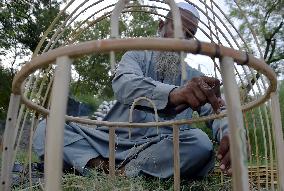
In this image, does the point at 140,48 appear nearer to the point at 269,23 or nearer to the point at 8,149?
the point at 8,149

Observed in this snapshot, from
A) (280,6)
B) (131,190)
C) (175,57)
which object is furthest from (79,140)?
(280,6)

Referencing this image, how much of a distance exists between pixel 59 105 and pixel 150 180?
0.98 metres

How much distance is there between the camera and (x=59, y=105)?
54 centimetres

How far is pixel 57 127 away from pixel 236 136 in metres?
0.20

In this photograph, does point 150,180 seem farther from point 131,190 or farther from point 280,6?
point 280,6

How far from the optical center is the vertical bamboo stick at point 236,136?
54 centimetres

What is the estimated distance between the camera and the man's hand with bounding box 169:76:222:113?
96 centimetres

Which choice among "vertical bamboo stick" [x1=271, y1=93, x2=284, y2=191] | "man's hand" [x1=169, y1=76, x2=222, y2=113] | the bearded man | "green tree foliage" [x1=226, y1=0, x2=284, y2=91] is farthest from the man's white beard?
"green tree foliage" [x1=226, y1=0, x2=284, y2=91]

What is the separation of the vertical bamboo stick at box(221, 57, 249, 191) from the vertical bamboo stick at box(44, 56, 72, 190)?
0.61ft

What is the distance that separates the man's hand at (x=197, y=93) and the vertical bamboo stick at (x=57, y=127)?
17.4 inches

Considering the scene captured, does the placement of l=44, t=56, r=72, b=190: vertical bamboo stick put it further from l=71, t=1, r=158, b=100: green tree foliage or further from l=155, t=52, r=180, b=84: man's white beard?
l=71, t=1, r=158, b=100: green tree foliage

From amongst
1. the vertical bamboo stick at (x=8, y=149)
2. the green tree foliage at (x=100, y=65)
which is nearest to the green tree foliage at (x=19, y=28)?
the green tree foliage at (x=100, y=65)

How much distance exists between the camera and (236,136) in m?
0.55

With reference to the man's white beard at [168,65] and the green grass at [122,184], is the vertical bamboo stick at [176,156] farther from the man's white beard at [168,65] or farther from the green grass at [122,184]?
the man's white beard at [168,65]
